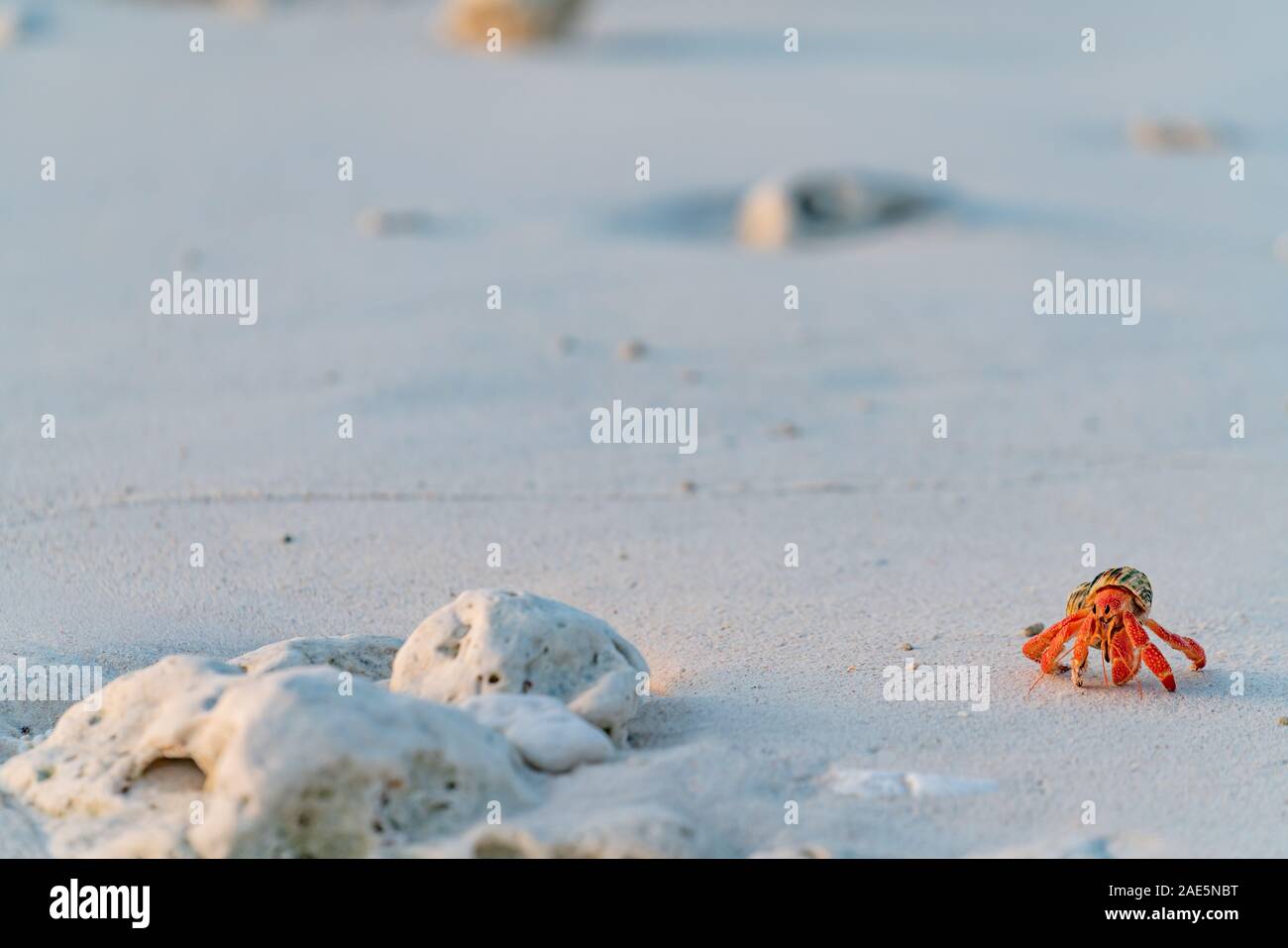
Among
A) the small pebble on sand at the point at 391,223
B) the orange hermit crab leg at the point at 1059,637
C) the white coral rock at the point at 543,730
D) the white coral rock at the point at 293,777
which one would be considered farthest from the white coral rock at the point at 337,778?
the small pebble on sand at the point at 391,223

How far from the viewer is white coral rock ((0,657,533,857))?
2.87 m

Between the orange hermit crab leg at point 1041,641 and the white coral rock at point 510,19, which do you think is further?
the white coral rock at point 510,19

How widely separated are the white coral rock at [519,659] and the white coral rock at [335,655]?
0.81 ft

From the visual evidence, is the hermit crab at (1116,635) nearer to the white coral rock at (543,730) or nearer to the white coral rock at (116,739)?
the white coral rock at (543,730)

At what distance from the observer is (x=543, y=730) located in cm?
319

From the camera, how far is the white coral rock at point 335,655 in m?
3.59

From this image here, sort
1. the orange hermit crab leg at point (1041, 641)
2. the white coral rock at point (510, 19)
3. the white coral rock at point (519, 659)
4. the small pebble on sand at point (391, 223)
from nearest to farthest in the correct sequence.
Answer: the white coral rock at point (519, 659)
the orange hermit crab leg at point (1041, 641)
the small pebble on sand at point (391, 223)
the white coral rock at point (510, 19)

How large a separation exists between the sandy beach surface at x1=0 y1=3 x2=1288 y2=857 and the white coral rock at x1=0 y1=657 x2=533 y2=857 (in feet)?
0.64

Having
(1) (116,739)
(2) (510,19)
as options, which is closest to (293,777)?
(1) (116,739)

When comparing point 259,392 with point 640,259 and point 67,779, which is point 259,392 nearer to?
point 640,259

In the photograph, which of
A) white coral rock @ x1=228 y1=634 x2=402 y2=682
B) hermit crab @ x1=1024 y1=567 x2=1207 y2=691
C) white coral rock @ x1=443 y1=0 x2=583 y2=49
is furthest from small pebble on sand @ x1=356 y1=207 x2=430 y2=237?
hermit crab @ x1=1024 y1=567 x2=1207 y2=691

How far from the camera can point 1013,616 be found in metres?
4.43
